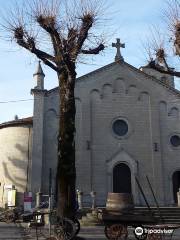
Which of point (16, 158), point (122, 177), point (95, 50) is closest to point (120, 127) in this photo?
point (122, 177)

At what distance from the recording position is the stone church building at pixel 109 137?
26.8 m

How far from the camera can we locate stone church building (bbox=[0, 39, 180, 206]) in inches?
1054

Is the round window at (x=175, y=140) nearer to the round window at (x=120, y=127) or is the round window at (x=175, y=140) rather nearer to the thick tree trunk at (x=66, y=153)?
the round window at (x=120, y=127)

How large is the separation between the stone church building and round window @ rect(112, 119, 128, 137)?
0.07 meters

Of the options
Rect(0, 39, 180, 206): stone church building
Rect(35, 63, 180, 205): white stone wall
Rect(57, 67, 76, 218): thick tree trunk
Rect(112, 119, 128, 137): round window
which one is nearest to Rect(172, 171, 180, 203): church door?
Rect(0, 39, 180, 206): stone church building

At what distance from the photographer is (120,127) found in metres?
28.5

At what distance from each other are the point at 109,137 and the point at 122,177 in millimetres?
3029

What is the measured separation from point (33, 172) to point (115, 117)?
7360 millimetres

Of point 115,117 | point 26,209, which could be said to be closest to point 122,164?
point 115,117

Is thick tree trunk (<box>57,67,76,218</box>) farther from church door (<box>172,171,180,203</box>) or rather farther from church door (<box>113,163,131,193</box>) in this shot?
church door (<box>172,171,180,203</box>)

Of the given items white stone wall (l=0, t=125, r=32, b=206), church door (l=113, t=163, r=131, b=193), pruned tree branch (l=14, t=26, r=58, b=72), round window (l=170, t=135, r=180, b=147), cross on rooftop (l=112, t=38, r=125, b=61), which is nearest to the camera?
pruned tree branch (l=14, t=26, r=58, b=72)

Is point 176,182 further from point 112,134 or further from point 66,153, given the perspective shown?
point 66,153

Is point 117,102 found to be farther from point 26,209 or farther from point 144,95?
point 26,209

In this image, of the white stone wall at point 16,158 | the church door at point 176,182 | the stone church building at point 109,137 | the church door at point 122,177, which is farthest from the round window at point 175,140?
the white stone wall at point 16,158
